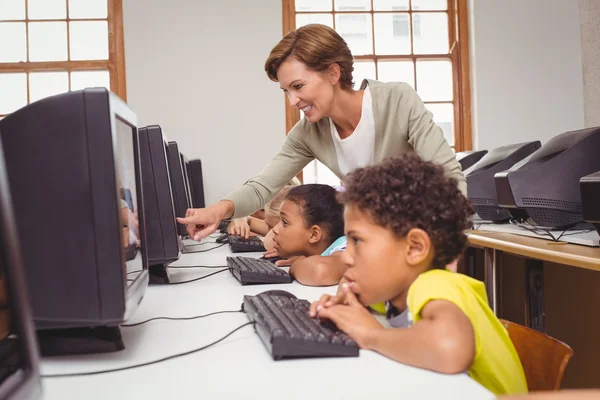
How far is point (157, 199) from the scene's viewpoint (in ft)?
4.35

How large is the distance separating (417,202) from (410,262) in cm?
9

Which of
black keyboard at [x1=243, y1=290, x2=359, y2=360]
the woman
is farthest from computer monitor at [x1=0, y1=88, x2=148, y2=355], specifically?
the woman

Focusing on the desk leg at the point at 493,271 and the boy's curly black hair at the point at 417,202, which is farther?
the desk leg at the point at 493,271

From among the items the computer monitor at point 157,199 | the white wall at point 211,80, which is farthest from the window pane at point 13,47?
the computer monitor at point 157,199

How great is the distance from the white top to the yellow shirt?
2.91ft

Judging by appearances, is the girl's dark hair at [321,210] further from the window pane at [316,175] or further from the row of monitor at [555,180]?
the window pane at [316,175]

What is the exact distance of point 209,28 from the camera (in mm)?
4121

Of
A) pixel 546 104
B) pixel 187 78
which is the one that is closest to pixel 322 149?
pixel 187 78

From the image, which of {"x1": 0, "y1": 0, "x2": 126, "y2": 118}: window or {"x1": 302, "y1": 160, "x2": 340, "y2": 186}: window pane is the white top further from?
{"x1": 0, "y1": 0, "x2": 126, "y2": 118}: window

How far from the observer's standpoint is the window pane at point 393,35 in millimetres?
4316

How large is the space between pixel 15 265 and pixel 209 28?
390 cm

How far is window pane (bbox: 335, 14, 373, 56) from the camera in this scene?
4277 mm

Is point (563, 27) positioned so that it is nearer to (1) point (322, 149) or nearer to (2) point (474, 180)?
(2) point (474, 180)

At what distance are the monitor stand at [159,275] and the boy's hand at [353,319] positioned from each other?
26.5 inches
